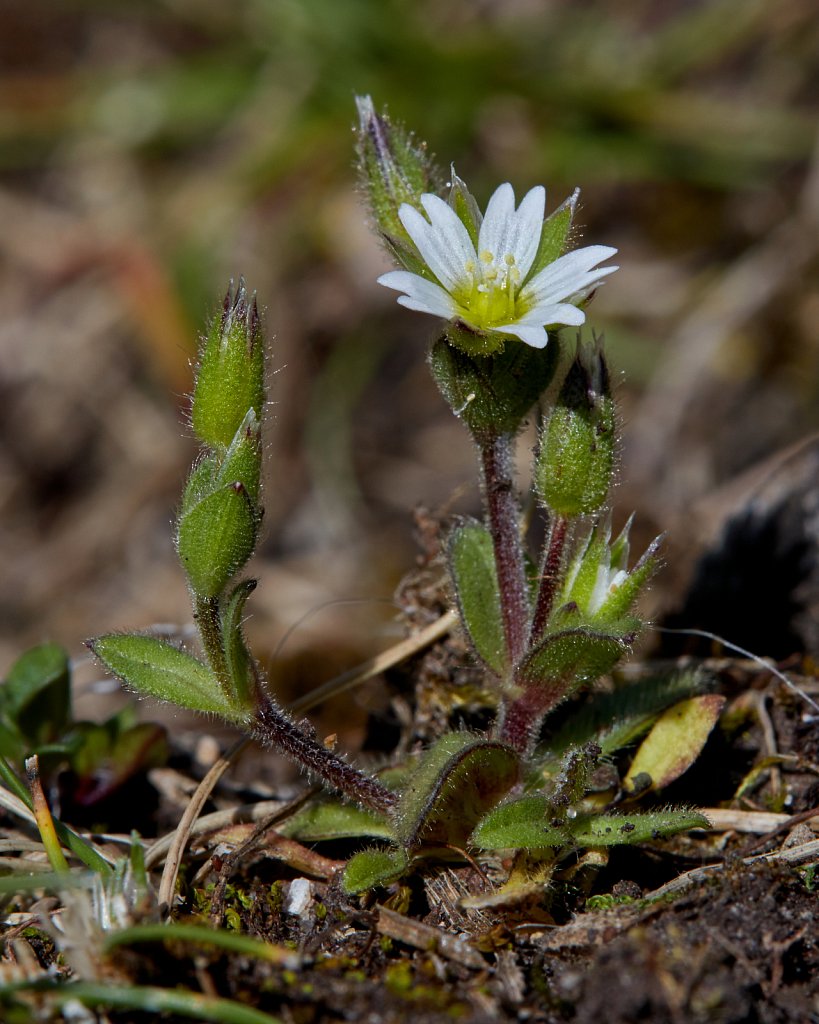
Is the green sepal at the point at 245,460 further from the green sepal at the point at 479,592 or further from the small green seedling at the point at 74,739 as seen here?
the small green seedling at the point at 74,739

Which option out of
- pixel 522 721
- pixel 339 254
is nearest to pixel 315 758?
pixel 522 721

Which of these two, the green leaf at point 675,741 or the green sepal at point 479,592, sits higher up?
the green sepal at point 479,592

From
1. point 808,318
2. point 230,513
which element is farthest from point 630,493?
point 230,513

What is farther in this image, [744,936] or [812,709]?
[812,709]

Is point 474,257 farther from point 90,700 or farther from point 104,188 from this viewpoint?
point 104,188

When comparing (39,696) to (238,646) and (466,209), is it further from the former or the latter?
(466,209)

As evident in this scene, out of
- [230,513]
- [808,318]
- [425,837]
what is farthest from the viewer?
[808,318]

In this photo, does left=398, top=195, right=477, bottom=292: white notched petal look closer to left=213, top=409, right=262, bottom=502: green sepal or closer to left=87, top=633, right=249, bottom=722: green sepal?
left=213, top=409, right=262, bottom=502: green sepal

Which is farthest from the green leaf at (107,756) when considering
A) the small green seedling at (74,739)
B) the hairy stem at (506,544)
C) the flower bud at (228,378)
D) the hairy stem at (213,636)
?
the hairy stem at (506,544)
